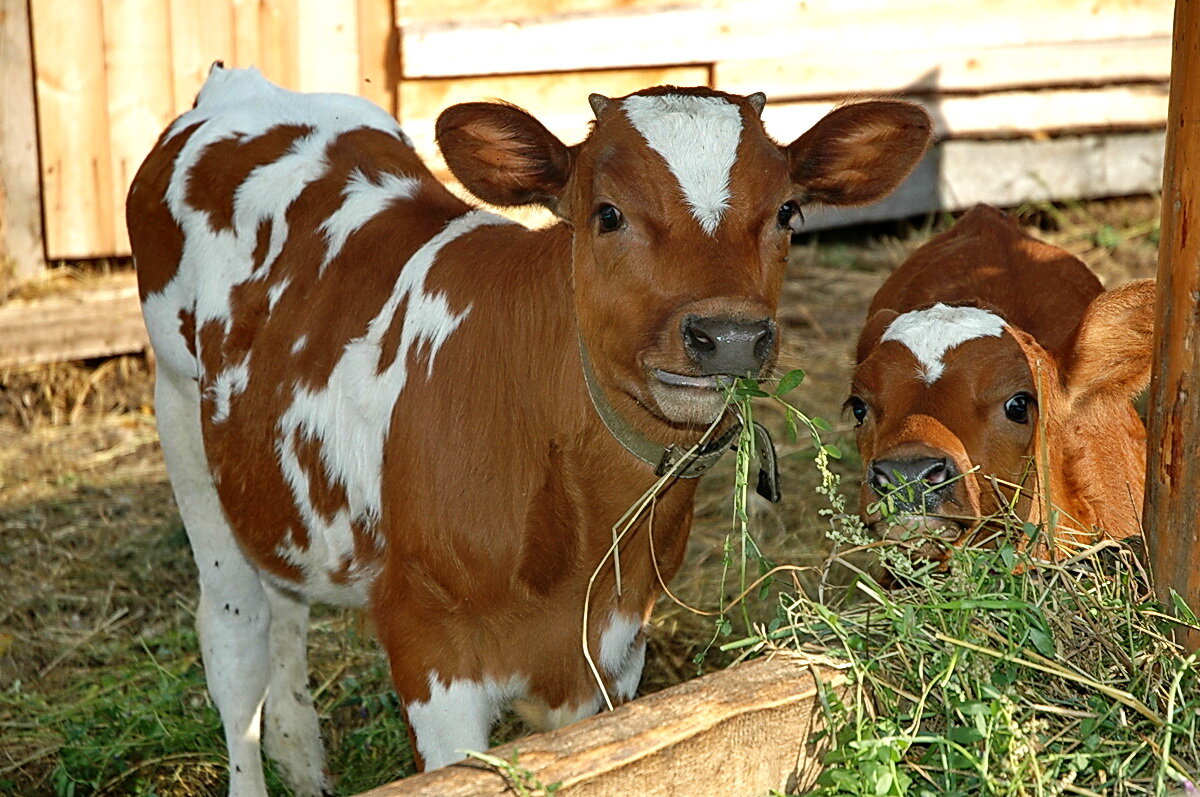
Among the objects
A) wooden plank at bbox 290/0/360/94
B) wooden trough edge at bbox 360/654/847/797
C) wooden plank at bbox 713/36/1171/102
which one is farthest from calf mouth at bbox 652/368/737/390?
wooden plank at bbox 713/36/1171/102

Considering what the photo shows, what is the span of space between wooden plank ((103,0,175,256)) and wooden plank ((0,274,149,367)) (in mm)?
406

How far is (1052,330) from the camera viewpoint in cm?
483

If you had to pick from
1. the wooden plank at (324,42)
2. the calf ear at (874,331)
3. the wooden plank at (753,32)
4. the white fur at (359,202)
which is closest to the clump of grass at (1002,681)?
the calf ear at (874,331)

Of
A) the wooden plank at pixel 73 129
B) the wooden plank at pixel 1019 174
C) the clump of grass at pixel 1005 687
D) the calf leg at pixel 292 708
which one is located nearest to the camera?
the clump of grass at pixel 1005 687

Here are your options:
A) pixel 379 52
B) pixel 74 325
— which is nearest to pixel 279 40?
pixel 379 52

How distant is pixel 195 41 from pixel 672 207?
199 inches

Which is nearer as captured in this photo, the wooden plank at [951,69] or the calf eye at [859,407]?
the calf eye at [859,407]

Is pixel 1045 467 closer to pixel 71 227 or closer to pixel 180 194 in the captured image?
pixel 180 194

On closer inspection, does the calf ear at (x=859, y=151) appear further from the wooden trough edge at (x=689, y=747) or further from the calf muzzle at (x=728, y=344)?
the wooden trough edge at (x=689, y=747)

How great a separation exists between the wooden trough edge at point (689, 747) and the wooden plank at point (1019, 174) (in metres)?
7.12

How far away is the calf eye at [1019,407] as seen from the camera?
Result: 4062 mm

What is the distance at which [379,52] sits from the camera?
321 inches

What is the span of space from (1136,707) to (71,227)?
6.33 metres

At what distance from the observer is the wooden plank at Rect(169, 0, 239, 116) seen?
7.60m
